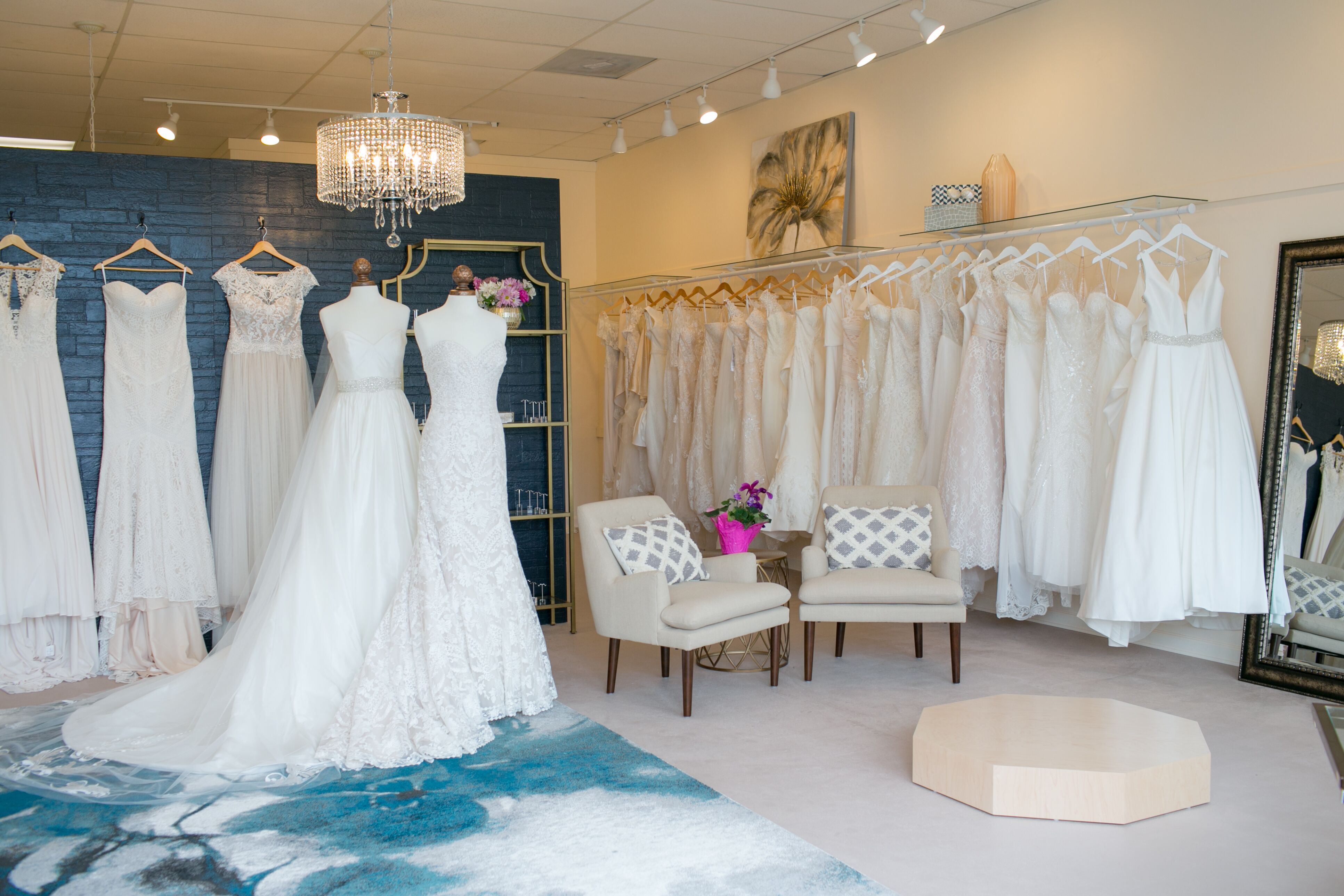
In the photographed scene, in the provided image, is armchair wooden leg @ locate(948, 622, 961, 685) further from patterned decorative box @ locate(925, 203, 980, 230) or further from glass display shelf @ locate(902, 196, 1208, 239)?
patterned decorative box @ locate(925, 203, 980, 230)

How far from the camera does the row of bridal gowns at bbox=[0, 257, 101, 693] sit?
15.9 ft

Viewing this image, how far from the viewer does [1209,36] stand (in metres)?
4.82

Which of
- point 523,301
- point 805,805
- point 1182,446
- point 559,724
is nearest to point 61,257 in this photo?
point 523,301

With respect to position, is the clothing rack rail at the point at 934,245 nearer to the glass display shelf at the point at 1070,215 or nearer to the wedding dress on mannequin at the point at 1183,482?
the glass display shelf at the point at 1070,215

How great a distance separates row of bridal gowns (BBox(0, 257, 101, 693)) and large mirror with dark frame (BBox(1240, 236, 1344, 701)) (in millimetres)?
5219

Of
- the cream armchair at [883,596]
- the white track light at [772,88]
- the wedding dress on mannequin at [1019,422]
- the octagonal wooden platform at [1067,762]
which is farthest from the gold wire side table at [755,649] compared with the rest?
the white track light at [772,88]

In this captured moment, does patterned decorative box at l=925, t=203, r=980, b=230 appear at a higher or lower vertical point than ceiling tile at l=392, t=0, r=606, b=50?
lower

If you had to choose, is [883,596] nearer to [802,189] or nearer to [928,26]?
[928,26]

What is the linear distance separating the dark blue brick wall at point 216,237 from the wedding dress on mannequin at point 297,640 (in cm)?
119

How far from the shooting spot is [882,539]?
196 inches

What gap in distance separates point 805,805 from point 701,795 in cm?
33

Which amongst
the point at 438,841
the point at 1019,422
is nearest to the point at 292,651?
the point at 438,841

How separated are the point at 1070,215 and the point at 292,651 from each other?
396 cm

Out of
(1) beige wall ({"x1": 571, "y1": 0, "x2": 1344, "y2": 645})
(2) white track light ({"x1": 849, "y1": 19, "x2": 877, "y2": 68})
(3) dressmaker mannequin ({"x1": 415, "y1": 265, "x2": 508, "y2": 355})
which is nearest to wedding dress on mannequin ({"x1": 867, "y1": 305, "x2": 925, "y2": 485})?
(1) beige wall ({"x1": 571, "y1": 0, "x2": 1344, "y2": 645})
